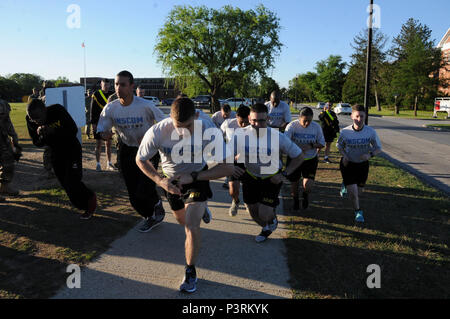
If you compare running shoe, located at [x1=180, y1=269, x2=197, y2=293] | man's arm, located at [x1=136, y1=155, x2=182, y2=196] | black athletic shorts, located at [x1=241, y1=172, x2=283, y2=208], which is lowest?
running shoe, located at [x1=180, y1=269, x2=197, y2=293]

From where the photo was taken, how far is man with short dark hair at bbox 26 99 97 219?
488 cm

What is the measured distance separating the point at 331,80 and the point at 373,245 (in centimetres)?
10347

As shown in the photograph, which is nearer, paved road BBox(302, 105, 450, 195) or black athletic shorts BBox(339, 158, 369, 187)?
black athletic shorts BBox(339, 158, 369, 187)

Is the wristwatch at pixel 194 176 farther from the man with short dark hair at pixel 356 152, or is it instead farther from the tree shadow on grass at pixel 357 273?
the man with short dark hair at pixel 356 152

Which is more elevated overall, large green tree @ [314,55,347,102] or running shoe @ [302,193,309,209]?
large green tree @ [314,55,347,102]

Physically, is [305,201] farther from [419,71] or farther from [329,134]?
[419,71]

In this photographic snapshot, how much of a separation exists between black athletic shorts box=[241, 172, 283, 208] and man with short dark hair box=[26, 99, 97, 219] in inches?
97.0

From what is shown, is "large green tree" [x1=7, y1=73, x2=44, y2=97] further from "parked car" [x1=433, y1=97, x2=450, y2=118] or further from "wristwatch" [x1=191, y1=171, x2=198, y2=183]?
"wristwatch" [x1=191, y1=171, x2=198, y2=183]

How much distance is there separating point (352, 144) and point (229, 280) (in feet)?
10.8

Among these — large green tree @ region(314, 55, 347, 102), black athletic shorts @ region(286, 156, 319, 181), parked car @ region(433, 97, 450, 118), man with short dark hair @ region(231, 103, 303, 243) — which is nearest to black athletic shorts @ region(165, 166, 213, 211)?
man with short dark hair @ region(231, 103, 303, 243)

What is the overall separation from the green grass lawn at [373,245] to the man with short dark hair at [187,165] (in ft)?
3.84

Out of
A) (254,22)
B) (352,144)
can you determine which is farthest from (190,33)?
(352,144)

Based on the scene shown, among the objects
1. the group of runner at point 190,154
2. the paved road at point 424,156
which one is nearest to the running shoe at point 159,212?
the group of runner at point 190,154

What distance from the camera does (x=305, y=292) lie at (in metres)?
3.27
